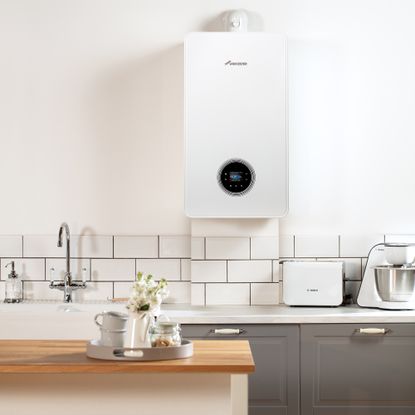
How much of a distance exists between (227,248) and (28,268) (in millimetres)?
1019

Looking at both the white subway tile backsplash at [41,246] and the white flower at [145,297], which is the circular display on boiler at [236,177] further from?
the white flower at [145,297]

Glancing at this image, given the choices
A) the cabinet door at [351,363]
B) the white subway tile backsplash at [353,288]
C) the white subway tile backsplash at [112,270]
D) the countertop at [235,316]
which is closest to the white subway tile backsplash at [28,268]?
the white subway tile backsplash at [112,270]

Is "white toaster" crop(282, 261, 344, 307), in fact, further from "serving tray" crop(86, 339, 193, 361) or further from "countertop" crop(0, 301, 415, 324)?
"serving tray" crop(86, 339, 193, 361)

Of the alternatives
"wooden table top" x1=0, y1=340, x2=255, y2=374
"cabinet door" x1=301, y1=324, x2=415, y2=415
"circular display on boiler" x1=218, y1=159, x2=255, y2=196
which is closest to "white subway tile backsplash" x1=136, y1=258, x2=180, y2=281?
"circular display on boiler" x1=218, y1=159, x2=255, y2=196

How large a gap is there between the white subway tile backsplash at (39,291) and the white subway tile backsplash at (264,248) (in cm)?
101

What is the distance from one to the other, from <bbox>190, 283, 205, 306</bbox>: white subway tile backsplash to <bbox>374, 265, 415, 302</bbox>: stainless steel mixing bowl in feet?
2.87

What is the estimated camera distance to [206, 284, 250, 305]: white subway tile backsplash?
426cm

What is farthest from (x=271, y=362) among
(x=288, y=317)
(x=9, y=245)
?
(x=9, y=245)

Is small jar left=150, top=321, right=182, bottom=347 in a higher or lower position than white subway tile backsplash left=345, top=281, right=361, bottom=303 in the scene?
lower

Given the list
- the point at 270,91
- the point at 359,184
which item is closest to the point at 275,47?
the point at 270,91

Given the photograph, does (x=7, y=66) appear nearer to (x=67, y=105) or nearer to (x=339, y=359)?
(x=67, y=105)

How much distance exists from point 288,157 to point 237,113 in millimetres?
321

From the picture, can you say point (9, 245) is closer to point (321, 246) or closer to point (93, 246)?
point (93, 246)

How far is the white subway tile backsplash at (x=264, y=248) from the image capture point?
4254mm
